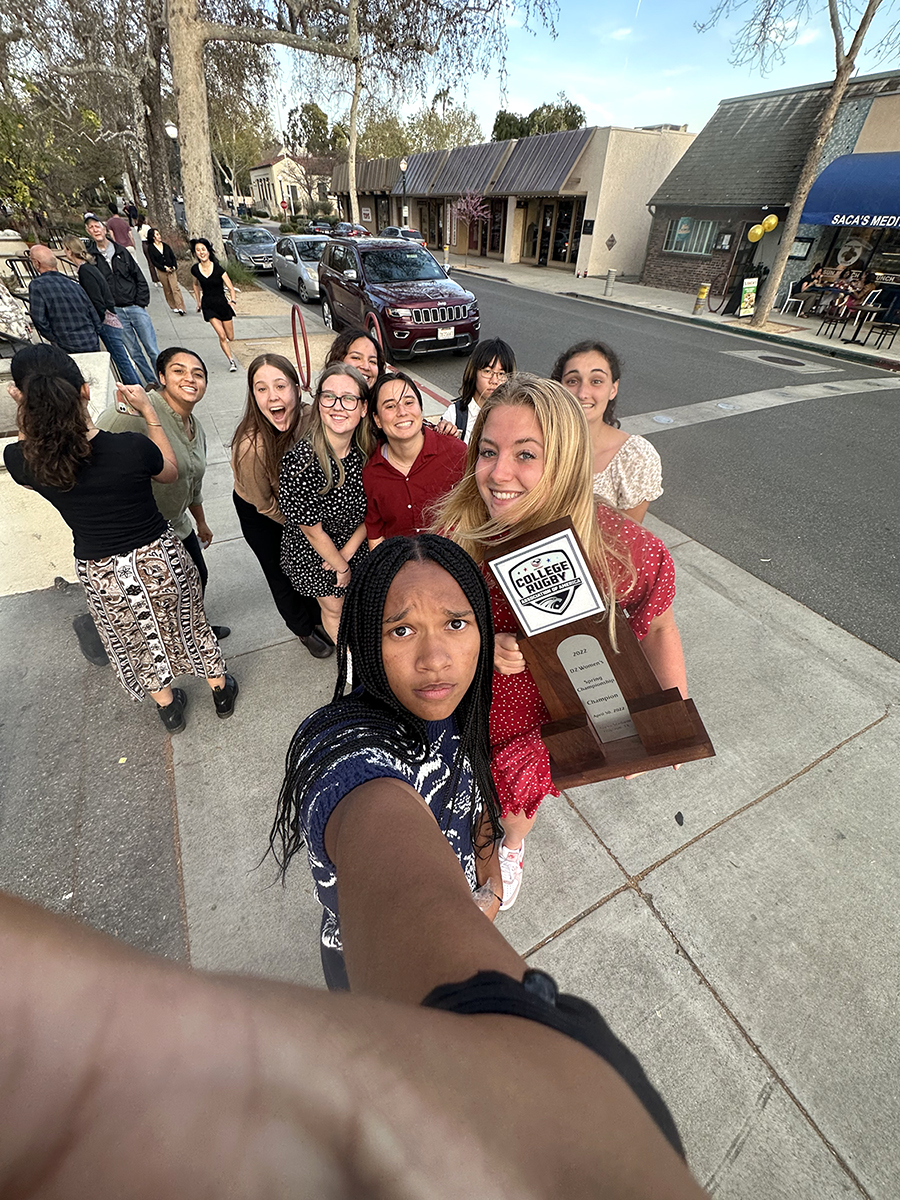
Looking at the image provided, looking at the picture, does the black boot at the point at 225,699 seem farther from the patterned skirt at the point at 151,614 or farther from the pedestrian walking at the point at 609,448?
the pedestrian walking at the point at 609,448

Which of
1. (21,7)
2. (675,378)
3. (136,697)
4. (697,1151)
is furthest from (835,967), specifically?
(21,7)

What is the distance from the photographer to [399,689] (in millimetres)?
1251

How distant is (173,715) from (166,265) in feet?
40.2

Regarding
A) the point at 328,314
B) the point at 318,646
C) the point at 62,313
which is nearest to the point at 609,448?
the point at 318,646

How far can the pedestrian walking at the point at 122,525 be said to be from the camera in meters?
1.95

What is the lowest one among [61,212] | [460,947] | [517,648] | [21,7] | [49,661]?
[49,661]

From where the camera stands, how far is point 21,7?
15914 millimetres

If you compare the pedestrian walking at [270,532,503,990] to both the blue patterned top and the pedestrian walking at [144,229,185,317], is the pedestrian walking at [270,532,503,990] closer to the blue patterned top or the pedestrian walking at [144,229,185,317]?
the blue patterned top

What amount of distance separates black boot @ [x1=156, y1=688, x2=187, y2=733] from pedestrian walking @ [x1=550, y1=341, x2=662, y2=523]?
2477mm

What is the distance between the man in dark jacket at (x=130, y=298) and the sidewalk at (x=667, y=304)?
13.2 m

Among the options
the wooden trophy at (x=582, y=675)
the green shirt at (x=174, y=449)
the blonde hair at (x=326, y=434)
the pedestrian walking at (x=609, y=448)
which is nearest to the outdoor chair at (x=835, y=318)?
the pedestrian walking at (x=609, y=448)

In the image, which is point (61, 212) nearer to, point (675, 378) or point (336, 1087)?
point (675, 378)

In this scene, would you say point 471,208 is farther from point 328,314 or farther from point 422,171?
point 328,314

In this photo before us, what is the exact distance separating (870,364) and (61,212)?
39.3 m
